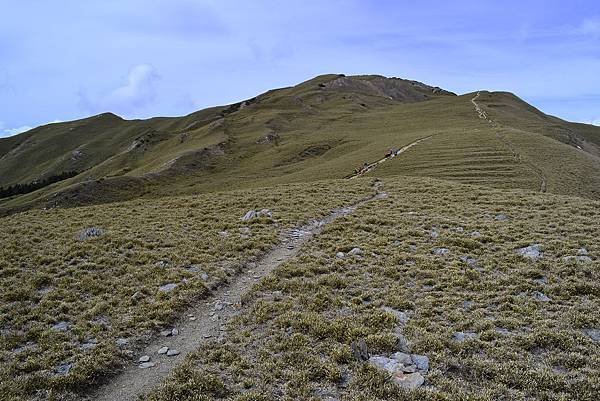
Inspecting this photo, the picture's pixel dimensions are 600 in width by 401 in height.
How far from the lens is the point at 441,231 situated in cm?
2352

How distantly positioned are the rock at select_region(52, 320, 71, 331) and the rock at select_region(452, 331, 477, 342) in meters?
12.3

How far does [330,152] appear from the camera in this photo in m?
81.3

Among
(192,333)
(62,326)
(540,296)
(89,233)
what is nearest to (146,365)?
(192,333)

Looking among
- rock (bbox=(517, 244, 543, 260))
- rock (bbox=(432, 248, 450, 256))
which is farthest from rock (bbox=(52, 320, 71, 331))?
rock (bbox=(517, 244, 543, 260))

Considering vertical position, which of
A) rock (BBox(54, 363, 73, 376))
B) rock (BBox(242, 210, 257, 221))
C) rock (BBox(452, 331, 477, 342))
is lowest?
rock (BBox(452, 331, 477, 342))

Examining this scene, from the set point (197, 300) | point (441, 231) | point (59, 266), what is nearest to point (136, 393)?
point (197, 300)

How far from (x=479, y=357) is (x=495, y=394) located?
58.3 inches

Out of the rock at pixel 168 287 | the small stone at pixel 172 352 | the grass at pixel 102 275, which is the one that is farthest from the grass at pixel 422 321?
the rock at pixel 168 287

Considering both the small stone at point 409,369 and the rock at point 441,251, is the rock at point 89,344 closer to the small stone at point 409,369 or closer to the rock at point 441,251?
the small stone at point 409,369

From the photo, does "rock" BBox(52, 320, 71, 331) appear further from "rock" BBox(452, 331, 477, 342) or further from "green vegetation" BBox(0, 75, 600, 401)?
"rock" BBox(452, 331, 477, 342)

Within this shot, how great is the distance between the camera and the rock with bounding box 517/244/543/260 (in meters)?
18.7

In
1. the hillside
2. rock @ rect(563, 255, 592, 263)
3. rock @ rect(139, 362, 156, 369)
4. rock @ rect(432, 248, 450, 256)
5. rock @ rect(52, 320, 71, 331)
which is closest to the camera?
rock @ rect(139, 362, 156, 369)

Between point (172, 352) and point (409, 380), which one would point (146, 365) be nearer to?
point (172, 352)

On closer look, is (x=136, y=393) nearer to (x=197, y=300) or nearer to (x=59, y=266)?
(x=197, y=300)
